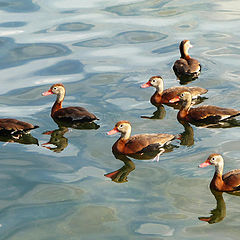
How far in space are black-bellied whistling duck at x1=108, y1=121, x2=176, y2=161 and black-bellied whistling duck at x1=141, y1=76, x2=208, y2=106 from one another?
7.13ft

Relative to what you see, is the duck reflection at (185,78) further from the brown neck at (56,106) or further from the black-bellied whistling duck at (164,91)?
the brown neck at (56,106)

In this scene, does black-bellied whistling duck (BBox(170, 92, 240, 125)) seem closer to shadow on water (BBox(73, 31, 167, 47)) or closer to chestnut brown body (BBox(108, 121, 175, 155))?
chestnut brown body (BBox(108, 121, 175, 155))

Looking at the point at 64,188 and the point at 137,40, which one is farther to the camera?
the point at 137,40

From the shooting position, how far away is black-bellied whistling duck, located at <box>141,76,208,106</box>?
12062 millimetres

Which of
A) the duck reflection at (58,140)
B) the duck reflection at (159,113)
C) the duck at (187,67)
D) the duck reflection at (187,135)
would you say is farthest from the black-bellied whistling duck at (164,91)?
the duck reflection at (58,140)

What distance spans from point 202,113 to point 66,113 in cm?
230

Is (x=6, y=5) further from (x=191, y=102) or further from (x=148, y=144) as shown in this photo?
(x=148, y=144)

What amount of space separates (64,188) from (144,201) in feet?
3.93

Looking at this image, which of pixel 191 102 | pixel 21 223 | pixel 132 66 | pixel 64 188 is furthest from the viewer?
pixel 132 66

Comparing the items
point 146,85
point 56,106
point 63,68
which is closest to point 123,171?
point 56,106

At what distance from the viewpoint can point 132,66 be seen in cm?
1397

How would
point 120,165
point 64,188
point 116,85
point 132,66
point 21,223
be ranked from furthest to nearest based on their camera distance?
point 132,66, point 116,85, point 120,165, point 64,188, point 21,223

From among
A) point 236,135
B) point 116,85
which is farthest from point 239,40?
point 236,135

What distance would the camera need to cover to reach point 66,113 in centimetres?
1116
